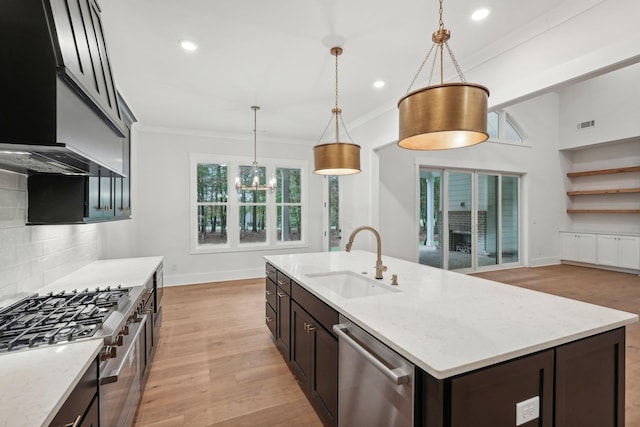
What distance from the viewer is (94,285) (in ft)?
7.26

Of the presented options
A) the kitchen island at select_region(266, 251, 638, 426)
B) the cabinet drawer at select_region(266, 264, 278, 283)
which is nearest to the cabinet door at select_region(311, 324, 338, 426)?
the kitchen island at select_region(266, 251, 638, 426)

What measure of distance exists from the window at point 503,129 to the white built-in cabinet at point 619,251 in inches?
115

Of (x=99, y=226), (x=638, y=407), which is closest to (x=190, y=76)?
(x=99, y=226)

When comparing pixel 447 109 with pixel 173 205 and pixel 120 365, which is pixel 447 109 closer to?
pixel 120 365

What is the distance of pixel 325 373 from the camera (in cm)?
179

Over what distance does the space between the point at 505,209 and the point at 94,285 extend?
25.6 feet

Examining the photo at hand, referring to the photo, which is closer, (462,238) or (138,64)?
(138,64)

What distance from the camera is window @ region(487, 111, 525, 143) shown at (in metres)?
6.77

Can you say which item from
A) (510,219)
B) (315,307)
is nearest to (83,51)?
(315,307)

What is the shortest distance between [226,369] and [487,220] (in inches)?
250

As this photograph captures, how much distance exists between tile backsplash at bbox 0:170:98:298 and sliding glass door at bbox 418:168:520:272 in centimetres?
553

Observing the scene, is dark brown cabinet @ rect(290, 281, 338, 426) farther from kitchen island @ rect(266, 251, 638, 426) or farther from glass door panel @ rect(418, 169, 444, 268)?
glass door panel @ rect(418, 169, 444, 268)

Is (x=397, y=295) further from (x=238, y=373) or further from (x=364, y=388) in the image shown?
(x=238, y=373)

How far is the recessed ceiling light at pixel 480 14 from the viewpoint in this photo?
7.49 feet
